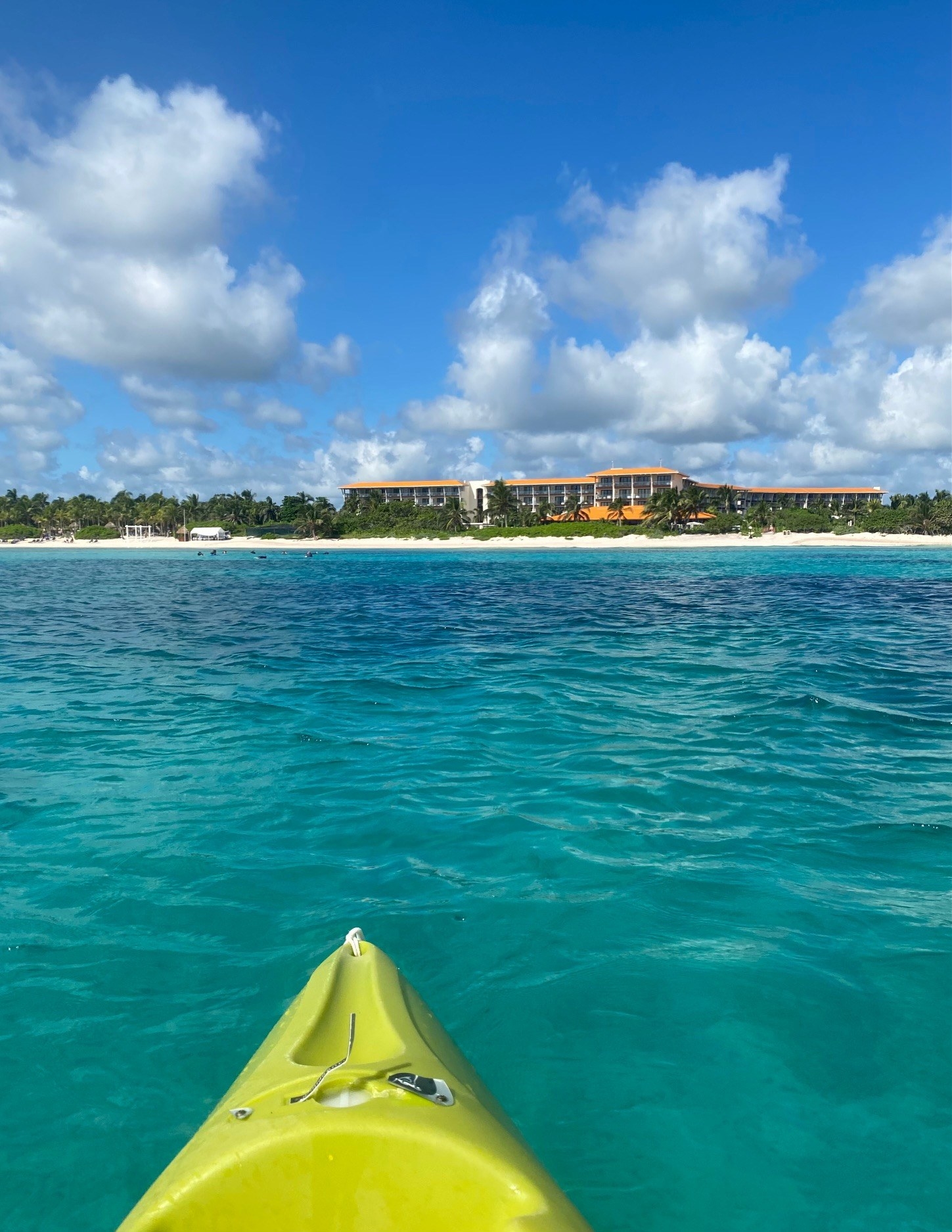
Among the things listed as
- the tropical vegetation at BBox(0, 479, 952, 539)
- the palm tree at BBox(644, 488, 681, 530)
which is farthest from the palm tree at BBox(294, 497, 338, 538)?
the palm tree at BBox(644, 488, 681, 530)

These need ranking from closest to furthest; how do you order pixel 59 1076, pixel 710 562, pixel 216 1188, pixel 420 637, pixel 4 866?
pixel 216 1188 < pixel 59 1076 < pixel 4 866 < pixel 420 637 < pixel 710 562

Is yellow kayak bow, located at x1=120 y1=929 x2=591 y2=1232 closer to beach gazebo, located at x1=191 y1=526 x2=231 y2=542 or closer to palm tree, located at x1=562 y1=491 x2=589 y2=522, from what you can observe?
palm tree, located at x1=562 y1=491 x2=589 y2=522

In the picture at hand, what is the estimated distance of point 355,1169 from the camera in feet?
8.39

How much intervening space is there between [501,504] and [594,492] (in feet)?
99.3

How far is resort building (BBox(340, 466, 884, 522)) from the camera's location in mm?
134875

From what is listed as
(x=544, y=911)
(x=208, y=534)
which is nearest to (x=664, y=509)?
(x=208, y=534)

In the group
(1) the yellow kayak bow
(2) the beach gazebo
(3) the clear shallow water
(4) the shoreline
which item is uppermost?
(2) the beach gazebo

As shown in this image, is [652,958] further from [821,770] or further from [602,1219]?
[821,770]

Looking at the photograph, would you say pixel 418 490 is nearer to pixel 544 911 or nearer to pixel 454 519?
pixel 454 519

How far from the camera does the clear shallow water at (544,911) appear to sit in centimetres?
382

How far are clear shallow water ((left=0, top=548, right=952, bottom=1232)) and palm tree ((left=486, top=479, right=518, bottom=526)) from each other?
105 m

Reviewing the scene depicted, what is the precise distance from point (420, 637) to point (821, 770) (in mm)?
13545

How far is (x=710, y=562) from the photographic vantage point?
60781 mm

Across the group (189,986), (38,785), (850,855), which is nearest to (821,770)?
(850,855)
